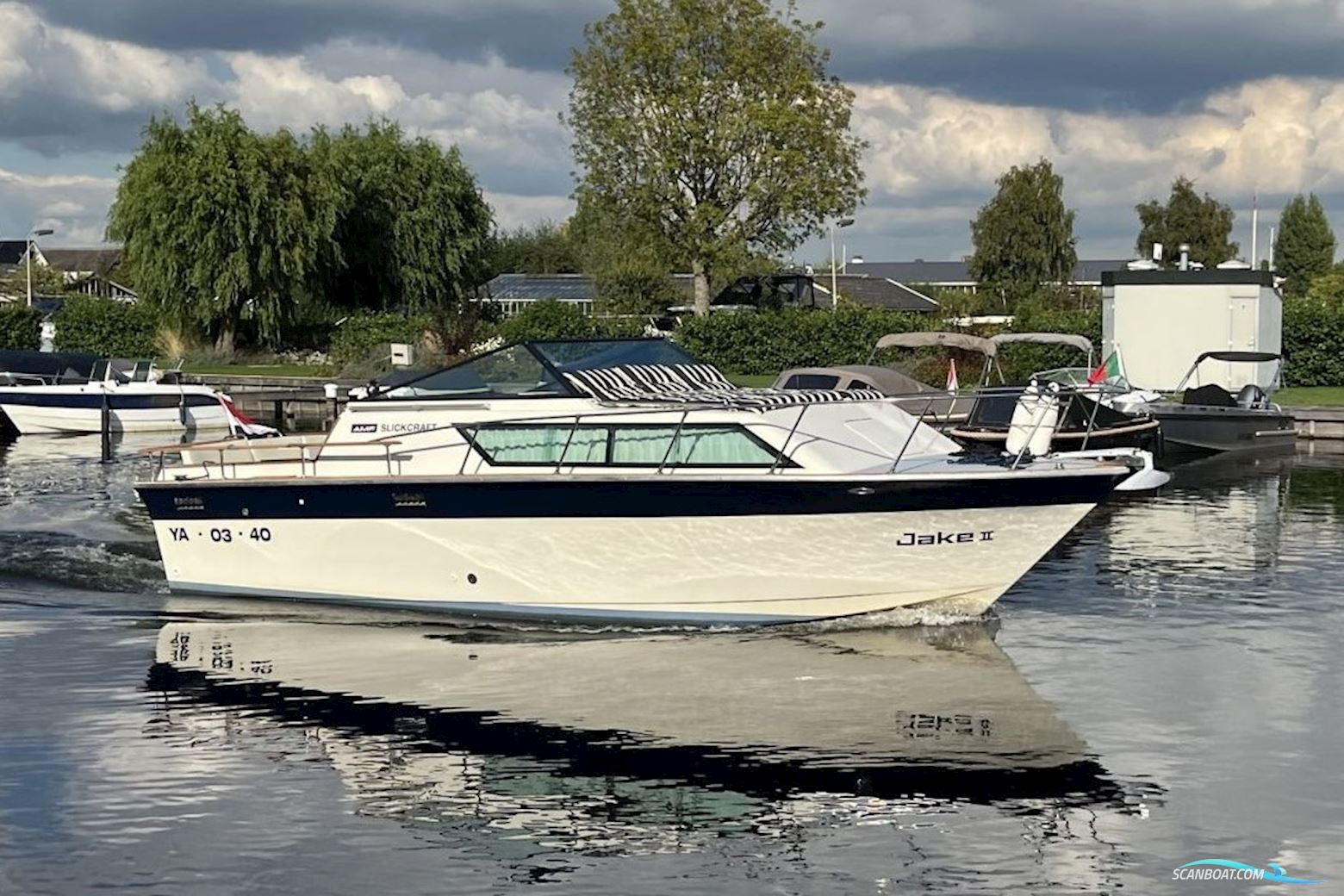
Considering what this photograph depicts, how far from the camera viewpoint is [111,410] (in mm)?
43250

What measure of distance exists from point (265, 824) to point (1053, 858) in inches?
180

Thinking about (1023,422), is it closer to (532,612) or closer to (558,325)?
(532,612)

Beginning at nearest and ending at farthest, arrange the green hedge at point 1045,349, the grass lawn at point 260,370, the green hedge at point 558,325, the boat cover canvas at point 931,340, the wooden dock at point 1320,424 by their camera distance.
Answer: the boat cover canvas at point 931,340 → the wooden dock at point 1320,424 → the green hedge at point 1045,349 → the green hedge at point 558,325 → the grass lawn at point 260,370

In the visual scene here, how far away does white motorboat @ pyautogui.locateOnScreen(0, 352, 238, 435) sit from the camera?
42.8 meters

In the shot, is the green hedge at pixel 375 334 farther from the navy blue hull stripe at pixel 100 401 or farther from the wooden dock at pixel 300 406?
the navy blue hull stripe at pixel 100 401

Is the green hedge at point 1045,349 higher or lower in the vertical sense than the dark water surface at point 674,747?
higher

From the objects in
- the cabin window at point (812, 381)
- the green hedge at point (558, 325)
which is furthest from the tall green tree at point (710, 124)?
the cabin window at point (812, 381)

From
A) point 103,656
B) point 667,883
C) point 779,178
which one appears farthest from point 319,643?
point 779,178

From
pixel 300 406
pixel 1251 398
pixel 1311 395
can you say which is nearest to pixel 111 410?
pixel 300 406

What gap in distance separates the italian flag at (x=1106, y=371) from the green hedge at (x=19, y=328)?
43966 millimetres

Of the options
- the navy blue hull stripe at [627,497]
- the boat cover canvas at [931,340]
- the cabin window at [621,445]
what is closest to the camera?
the navy blue hull stripe at [627,497]

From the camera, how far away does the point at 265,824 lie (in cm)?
1027

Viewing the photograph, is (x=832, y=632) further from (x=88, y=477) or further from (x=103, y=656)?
(x=88, y=477)

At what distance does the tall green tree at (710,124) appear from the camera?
59.4 metres
